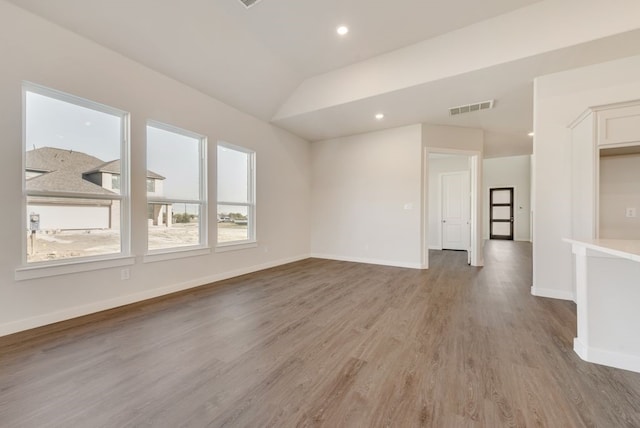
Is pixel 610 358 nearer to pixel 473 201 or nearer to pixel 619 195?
pixel 619 195

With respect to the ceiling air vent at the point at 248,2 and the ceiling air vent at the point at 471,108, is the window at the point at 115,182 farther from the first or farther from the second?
the ceiling air vent at the point at 471,108

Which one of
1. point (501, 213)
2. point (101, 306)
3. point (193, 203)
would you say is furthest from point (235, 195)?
point (501, 213)

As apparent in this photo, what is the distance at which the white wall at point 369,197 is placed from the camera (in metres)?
5.19

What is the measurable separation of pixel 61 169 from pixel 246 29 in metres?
2.62

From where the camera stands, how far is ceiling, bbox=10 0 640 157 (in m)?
2.69

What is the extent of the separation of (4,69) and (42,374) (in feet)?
8.61

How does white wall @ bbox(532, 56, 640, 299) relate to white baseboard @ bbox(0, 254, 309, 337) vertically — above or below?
above

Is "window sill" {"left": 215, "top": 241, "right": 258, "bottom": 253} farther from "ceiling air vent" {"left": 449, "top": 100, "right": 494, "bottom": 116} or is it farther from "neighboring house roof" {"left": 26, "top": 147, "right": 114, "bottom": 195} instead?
"ceiling air vent" {"left": 449, "top": 100, "right": 494, "bottom": 116}

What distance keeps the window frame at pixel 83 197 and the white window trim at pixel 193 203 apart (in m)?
0.28

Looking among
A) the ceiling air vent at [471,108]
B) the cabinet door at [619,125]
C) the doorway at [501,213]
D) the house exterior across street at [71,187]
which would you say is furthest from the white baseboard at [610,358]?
the doorway at [501,213]

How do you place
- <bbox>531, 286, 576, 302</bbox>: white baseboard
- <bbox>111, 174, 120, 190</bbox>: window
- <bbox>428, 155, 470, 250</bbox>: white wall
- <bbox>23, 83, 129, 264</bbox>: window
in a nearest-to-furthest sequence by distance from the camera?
<bbox>23, 83, 129, 264</bbox>: window → <bbox>111, 174, 120, 190</bbox>: window → <bbox>531, 286, 576, 302</bbox>: white baseboard → <bbox>428, 155, 470, 250</bbox>: white wall

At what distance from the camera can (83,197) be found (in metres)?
2.87

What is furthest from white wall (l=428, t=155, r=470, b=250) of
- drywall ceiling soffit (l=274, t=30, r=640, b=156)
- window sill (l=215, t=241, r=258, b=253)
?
window sill (l=215, t=241, r=258, b=253)

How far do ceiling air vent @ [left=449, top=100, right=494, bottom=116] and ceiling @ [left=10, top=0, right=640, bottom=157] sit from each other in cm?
15
